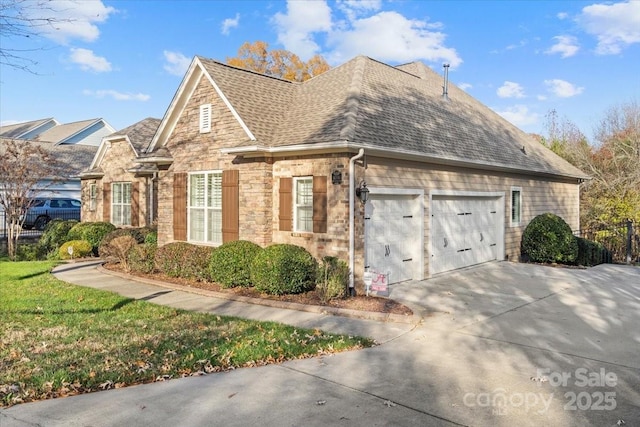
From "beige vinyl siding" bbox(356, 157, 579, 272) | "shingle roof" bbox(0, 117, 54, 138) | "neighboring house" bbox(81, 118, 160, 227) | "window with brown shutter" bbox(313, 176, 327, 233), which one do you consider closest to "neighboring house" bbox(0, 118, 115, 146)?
"shingle roof" bbox(0, 117, 54, 138)

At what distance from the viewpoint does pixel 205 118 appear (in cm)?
1292

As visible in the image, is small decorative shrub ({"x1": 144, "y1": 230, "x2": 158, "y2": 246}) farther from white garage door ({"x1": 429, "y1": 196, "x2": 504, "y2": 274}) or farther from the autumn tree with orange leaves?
the autumn tree with orange leaves

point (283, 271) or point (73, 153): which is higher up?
point (73, 153)

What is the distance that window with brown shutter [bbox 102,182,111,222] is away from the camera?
65.5 ft

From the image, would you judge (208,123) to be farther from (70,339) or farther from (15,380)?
(15,380)

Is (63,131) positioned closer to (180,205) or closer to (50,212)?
(50,212)

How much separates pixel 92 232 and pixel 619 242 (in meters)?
19.6

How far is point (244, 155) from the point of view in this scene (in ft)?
38.3

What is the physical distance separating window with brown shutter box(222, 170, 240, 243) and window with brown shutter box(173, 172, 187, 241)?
180 centimetres

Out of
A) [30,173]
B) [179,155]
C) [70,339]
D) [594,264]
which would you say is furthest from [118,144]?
[594,264]

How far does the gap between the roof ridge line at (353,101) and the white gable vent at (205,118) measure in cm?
385

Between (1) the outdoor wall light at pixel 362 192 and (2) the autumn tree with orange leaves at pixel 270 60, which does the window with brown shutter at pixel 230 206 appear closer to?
(1) the outdoor wall light at pixel 362 192

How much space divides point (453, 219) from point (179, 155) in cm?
801

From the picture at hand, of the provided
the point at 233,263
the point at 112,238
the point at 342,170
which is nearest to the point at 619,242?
the point at 342,170
